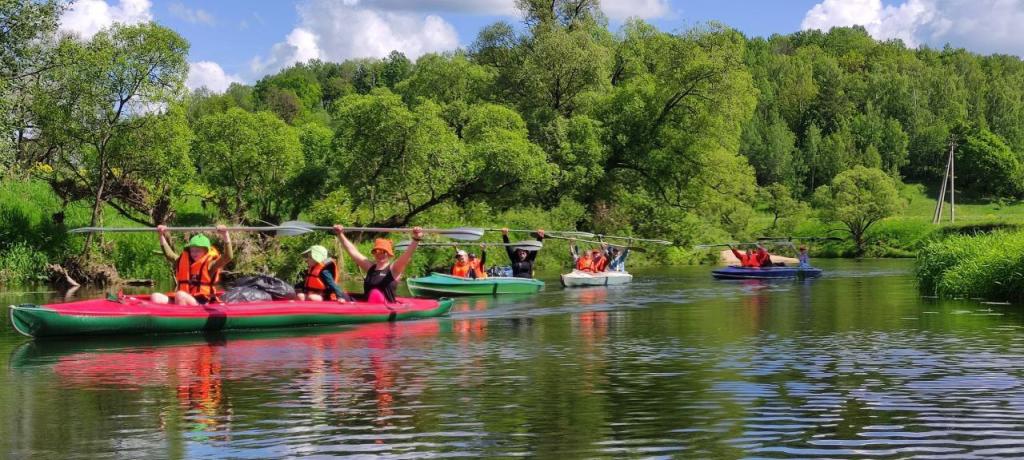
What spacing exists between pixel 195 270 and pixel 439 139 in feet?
77.1

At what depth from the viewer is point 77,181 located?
3803 centimetres

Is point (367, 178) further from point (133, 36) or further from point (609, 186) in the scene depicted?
point (609, 186)

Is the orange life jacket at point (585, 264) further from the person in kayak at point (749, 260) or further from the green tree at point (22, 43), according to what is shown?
the green tree at point (22, 43)

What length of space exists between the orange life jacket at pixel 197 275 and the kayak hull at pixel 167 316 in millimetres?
498

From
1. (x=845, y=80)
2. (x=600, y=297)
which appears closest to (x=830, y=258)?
(x=600, y=297)

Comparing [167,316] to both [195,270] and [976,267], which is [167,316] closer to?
[195,270]

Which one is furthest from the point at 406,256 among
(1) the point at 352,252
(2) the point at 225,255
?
(2) the point at 225,255

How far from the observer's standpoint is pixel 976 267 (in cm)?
2508

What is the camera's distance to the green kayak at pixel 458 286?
3009 cm

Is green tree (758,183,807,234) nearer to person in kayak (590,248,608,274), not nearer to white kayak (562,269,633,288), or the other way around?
person in kayak (590,248,608,274)

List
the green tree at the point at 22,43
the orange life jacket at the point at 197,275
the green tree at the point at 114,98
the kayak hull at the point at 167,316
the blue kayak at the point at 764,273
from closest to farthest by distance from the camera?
the kayak hull at the point at 167,316, the orange life jacket at the point at 197,275, the green tree at the point at 22,43, the green tree at the point at 114,98, the blue kayak at the point at 764,273

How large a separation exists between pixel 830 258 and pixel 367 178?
32.9 metres

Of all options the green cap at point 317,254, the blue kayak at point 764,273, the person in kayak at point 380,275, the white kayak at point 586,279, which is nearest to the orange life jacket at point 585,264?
the white kayak at point 586,279


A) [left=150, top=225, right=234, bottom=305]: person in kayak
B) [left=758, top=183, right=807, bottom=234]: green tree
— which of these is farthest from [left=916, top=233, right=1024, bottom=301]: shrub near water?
[left=758, top=183, right=807, bottom=234]: green tree
